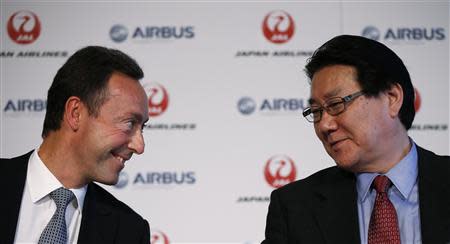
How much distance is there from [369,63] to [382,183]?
1.41ft

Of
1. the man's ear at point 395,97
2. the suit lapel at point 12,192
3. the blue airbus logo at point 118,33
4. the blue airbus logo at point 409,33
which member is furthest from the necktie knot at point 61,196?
the blue airbus logo at point 409,33

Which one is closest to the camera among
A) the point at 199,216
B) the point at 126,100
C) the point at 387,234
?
the point at 387,234

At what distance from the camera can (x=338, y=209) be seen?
2.38 metres

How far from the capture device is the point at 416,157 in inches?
95.9

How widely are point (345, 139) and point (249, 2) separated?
2591mm

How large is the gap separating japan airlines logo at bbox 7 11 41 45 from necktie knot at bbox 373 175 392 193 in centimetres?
311

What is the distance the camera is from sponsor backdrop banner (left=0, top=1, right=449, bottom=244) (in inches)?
179

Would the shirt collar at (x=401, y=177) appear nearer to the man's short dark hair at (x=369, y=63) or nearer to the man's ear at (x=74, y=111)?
the man's short dark hair at (x=369, y=63)

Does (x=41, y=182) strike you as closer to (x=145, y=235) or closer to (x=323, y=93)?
(x=145, y=235)

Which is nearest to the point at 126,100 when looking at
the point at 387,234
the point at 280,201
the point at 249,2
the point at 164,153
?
the point at 280,201

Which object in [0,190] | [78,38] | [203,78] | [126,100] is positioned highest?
[78,38]

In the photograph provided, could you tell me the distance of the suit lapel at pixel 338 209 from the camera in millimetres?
2307

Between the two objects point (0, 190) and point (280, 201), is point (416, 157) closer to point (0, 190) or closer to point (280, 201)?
point (280, 201)

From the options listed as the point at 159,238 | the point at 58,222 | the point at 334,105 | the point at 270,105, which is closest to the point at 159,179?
the point at 159,238
